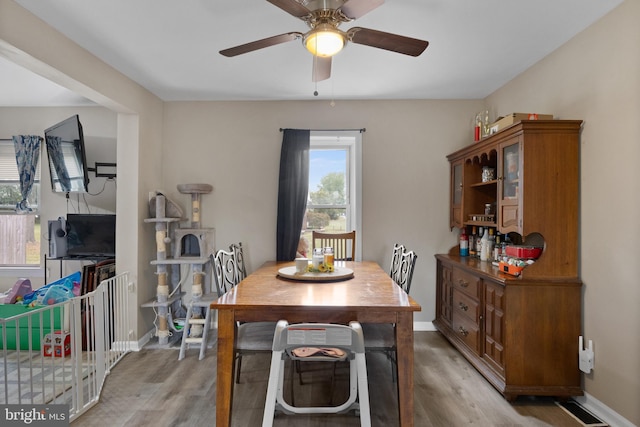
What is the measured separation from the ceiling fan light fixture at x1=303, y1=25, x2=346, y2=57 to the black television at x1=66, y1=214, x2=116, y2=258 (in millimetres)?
2838

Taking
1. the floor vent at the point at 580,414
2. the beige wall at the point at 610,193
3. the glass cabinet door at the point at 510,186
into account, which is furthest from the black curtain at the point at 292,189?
the floor vent at the point at 580,414

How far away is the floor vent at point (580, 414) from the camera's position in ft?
6.57

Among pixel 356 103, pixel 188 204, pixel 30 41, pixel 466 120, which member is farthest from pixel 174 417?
pixel 466 120

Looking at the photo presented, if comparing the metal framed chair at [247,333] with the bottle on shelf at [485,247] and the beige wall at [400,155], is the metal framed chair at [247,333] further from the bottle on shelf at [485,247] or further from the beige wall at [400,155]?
the bottle on shelf at [485,247]

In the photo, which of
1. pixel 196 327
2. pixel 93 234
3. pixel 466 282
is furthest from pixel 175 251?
pixel 466 282

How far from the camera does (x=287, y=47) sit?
2.48 meters

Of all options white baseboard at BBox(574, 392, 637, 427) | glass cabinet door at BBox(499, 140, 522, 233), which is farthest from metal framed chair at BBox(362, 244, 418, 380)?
white baseboard at BBox(574, 392, 637, 427)

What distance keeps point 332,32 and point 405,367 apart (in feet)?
5.78

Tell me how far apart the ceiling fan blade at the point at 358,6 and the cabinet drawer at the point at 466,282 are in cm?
206

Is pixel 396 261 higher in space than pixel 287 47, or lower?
lower

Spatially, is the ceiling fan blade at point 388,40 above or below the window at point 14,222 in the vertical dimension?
above

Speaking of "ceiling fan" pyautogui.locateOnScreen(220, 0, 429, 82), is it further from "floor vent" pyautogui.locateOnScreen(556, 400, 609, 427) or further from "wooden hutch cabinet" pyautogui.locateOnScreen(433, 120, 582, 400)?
"floor vent" pyautogui.locateOnScreen(556, 400, 609, 427)

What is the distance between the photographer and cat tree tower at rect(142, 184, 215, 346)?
3.21 metres

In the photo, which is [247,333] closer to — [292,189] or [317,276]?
[317,276]
